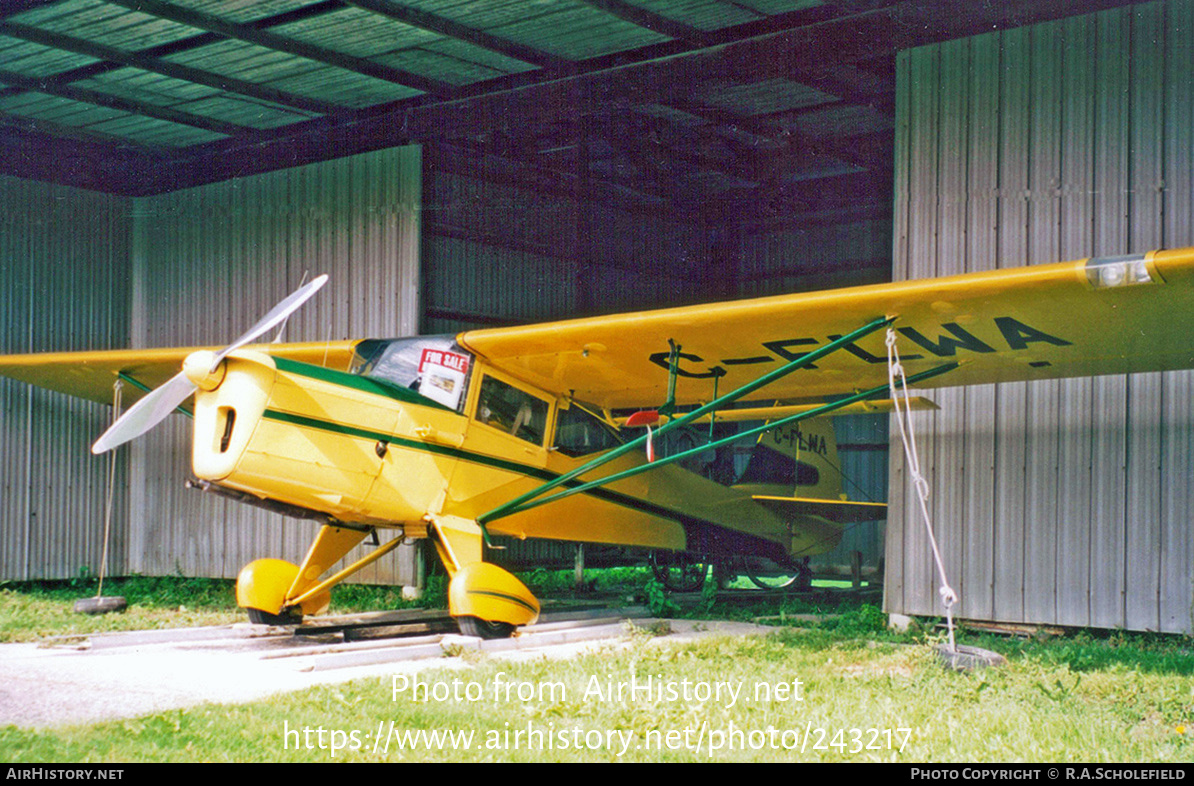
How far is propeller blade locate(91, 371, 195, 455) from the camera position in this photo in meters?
7.46

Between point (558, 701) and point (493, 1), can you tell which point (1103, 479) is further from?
point (493, 1)

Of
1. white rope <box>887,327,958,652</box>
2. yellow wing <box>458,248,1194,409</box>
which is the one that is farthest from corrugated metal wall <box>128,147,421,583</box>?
white rope <box>887,327,958,652</box>

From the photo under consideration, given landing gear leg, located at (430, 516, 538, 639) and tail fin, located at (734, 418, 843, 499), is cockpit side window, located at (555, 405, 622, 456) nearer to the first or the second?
landing gear leg, located at (430, 516, 538, 639)

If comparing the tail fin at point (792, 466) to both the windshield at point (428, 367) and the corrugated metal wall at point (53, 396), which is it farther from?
the corrugated metal wall at point (53, 396)

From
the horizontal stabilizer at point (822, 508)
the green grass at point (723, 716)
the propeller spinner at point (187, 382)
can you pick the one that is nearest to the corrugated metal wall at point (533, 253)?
the horizontal stabilizer at point (822, 508)

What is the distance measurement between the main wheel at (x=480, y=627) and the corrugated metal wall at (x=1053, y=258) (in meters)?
3.34

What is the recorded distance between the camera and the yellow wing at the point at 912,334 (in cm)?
636

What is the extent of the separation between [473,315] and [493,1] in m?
5.26

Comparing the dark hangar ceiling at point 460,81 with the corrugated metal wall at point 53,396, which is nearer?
the dark hangar ceiling at point 460,81

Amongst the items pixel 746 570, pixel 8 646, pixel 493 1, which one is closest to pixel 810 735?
pixel 8 646

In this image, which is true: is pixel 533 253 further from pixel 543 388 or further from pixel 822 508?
pixel 543 388

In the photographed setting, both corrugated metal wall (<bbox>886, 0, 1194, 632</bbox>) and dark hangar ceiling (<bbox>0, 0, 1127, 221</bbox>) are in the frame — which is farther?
dark hangar ceiling (<bbox>0, 0, 1127, 221</bbox>)

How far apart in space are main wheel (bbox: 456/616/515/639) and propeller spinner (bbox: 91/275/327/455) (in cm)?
248

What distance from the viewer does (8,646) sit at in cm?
779
